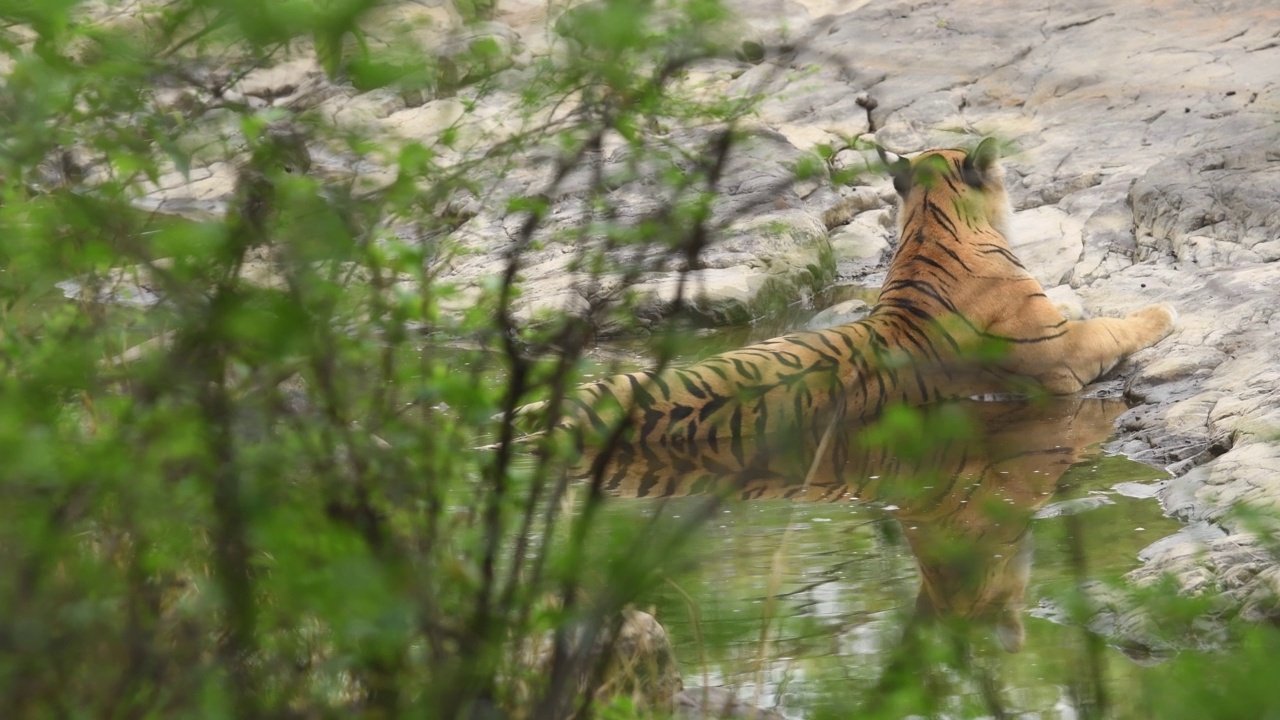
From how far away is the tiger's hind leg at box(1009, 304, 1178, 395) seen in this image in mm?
6254

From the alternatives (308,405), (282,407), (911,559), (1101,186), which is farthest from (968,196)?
(282,407)

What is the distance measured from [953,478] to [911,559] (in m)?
0.99

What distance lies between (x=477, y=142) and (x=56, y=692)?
93 centimetres

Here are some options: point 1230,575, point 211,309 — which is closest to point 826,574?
point 1230,575

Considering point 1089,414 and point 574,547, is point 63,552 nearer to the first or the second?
point 574,547

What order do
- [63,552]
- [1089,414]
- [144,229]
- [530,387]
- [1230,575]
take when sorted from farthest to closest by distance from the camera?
1. [1089,414]
2. [1230,575]
3. [530,387]
4. [144,229]
5. [63,552]

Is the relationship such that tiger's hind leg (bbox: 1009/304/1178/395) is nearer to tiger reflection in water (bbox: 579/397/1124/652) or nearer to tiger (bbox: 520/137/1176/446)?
tiger (bbox: 520/137/1176/446)

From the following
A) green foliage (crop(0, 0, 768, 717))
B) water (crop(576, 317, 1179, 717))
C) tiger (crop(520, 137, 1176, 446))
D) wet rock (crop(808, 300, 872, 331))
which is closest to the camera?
green foliage (crop(0, 0, 768, 717))

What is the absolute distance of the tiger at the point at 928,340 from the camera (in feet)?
19.6

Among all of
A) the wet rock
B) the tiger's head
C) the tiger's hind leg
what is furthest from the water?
the wet rock

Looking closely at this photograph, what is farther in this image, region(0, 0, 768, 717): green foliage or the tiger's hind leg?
the tiger's hind leg

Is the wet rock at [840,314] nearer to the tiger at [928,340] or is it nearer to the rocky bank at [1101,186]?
the rocky bank at [1101,186]

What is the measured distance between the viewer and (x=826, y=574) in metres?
4.07

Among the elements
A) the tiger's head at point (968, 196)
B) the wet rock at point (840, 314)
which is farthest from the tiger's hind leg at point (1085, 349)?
the wet rock at point (840, 314)
